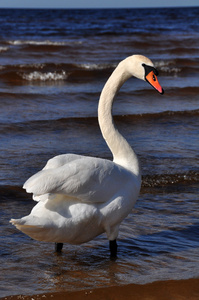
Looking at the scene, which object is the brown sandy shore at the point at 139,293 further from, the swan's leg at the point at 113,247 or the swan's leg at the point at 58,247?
the swan's leg at the point at 58,247

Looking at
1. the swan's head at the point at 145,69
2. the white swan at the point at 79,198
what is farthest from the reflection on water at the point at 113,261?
the swan's head at the point at 145,69

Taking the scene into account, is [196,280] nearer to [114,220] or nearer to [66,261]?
[114,220]

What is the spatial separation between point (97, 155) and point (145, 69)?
3.28 metres

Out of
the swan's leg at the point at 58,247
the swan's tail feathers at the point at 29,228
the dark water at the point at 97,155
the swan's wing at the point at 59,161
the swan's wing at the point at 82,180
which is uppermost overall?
the swan's wing at the point at 59,161

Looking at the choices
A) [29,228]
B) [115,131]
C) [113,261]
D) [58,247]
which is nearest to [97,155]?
[115,131]

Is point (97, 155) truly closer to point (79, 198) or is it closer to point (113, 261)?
point (113, 261)

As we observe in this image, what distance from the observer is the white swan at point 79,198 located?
3.63 metres

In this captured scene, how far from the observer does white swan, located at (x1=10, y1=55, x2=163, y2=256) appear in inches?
143

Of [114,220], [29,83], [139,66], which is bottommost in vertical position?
[29,83]

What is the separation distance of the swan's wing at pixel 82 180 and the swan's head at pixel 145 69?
2.49ft

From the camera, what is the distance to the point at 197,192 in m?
5.95

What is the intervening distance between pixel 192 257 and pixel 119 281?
72 cm

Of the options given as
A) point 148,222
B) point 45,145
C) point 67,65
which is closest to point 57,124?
point 45,145

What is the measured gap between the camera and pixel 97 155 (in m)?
7.51
